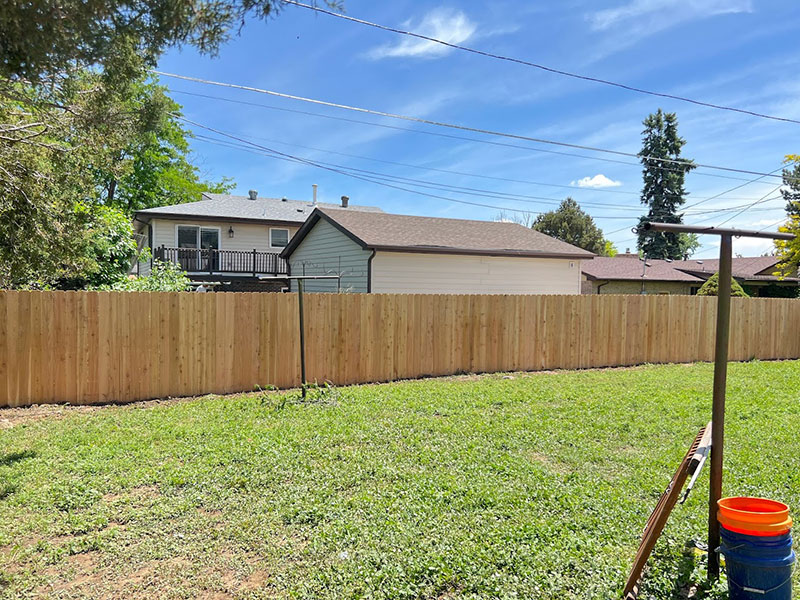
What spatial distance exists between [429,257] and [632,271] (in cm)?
1621

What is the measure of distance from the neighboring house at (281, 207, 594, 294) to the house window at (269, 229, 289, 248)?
3.85m

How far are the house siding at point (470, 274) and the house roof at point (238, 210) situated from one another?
24.5ft

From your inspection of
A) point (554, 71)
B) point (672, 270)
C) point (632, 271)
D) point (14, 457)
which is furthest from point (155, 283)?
point (672, 270)

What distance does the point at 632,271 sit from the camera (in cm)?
2548

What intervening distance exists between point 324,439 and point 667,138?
39320 millimetres

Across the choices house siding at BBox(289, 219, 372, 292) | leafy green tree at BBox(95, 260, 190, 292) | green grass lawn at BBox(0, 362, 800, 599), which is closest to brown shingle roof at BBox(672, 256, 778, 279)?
house siding at BBox(289, 219, 372, 292)

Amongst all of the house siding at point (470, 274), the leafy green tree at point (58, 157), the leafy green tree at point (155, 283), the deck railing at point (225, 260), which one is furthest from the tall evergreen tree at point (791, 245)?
the deck railing at point (225, 260)

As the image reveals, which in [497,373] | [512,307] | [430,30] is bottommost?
[497,373]

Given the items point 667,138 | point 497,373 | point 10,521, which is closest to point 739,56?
point 497,373

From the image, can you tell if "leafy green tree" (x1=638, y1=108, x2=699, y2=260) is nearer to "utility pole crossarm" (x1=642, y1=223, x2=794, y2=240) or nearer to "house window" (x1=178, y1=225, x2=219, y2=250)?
"house window" (x1=178, y1=225, x2=219, y2=250)

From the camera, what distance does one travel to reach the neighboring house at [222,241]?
61.4 feet

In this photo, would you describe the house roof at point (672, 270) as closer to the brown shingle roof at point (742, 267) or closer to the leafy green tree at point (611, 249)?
the brown shingle roof at point (742, 267)

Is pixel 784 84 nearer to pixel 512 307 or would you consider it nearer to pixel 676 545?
pixel 512 307

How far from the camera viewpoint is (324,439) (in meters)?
5.41
